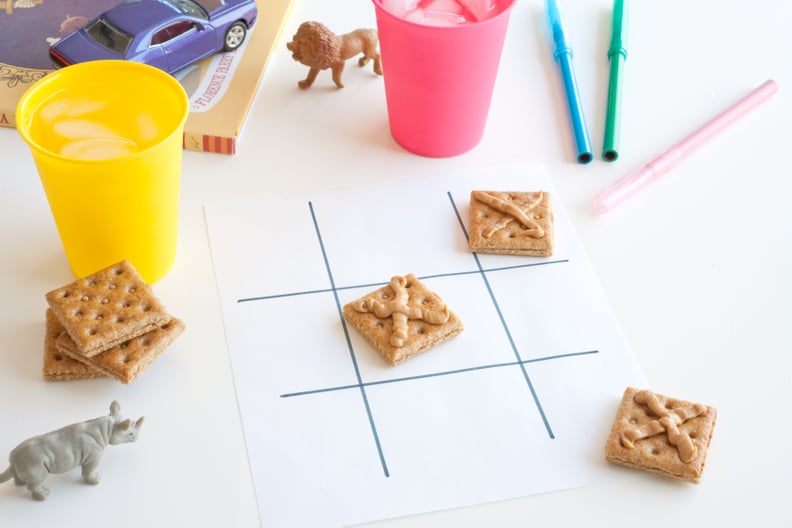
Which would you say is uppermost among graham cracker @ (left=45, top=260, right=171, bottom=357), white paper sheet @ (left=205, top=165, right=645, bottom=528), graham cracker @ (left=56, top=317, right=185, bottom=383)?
graham cracker @ (left=45, top=260, right=171, bottom=357)

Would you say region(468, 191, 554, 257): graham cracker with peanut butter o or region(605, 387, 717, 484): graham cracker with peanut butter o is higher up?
region(468, 191, 554, 257): graham cracker with peanut butter o

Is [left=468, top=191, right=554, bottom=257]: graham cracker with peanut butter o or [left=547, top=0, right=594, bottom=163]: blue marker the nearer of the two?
[left=468, top=191, right=554, bottom=257]: graham cracker with peanut butter o

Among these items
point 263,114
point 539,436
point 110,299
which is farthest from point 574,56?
point 110,299

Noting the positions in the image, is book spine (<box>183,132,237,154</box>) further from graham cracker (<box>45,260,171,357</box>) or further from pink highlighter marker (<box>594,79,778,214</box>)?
pink highlighter marker (<box>594,79,778,214</box>)

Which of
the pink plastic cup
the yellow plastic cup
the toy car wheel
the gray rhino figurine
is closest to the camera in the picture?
the gray rhino figurine

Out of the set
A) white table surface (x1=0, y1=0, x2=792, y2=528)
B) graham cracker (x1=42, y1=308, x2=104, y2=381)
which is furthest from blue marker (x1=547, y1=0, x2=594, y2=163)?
graham cracker (x1=42, y1=308, x2=104, y2=381)

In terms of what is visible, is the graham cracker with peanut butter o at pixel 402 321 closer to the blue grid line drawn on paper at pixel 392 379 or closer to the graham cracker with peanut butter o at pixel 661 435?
the blue grid line drawn on paper at pixel 392 379

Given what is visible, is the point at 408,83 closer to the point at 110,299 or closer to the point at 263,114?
the point at 263,114

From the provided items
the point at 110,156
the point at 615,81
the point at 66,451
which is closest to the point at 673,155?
the point at 615,81
